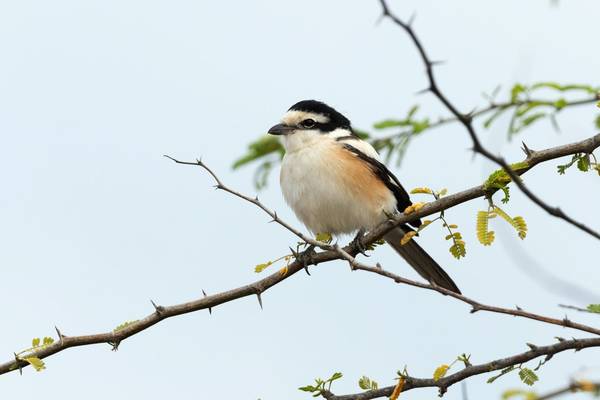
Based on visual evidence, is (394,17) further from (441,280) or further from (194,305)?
(441,280)

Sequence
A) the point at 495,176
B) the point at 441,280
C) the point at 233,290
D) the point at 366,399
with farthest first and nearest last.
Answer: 1. the point at 441,280
2. the point at 233,290
3. the point at 495,176
4. the point at 366,399

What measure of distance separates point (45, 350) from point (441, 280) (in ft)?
10.5

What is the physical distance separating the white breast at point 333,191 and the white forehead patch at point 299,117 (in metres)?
0.39

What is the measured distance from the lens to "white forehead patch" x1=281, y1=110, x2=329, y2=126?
24.6ft

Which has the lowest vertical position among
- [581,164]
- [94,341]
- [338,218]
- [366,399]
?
[366,399]

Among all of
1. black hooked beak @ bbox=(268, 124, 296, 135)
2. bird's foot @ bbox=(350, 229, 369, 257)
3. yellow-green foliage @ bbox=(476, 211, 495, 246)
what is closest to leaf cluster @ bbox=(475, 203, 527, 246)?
yellow-green foliage @ bbox=(476, 211, 495, 246)

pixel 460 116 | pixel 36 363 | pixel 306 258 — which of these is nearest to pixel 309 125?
pixel 306 258

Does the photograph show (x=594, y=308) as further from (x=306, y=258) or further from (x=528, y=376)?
(x=306, y=258)

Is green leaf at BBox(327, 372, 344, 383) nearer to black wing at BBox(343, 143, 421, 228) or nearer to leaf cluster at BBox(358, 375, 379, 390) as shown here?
leaf cluster at BBox(358, 375, 379, 390)

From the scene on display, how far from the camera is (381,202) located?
6.79 m

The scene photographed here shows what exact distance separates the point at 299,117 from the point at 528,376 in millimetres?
3847

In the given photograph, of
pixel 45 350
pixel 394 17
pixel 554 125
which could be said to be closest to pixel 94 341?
pixel 45 350

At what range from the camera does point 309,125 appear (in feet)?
24.6

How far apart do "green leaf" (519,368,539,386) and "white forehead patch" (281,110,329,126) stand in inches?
149
